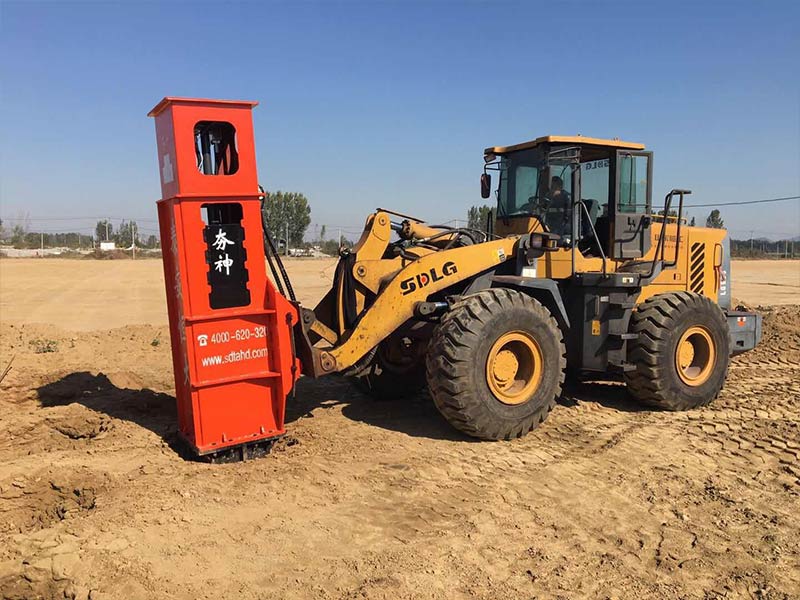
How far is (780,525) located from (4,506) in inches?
197

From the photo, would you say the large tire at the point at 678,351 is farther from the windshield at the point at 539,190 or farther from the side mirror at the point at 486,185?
the side mirror at the point at 486,185

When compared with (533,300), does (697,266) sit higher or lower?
higher

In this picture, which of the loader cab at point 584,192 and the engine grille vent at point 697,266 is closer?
the loader cab at point 584,192

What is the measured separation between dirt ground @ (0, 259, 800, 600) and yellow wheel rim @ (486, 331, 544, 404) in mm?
430

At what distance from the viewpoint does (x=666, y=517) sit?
13.7 feet

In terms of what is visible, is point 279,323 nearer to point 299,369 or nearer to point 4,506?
point 299,369

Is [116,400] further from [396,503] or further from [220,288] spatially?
[396,503]

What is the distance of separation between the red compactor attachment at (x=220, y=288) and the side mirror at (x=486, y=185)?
3.26 meters

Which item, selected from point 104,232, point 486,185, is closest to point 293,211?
point 104,232

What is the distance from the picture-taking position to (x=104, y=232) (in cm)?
5509

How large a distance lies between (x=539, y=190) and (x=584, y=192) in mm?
514

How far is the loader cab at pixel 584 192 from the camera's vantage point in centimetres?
669

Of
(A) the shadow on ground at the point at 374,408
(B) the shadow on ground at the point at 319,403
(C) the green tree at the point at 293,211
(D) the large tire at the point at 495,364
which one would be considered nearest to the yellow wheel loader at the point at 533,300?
(D) the large tire at the point at 495,364

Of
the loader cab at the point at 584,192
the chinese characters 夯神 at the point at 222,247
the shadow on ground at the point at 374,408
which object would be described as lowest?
the shadow on ground at the point at 374,408
